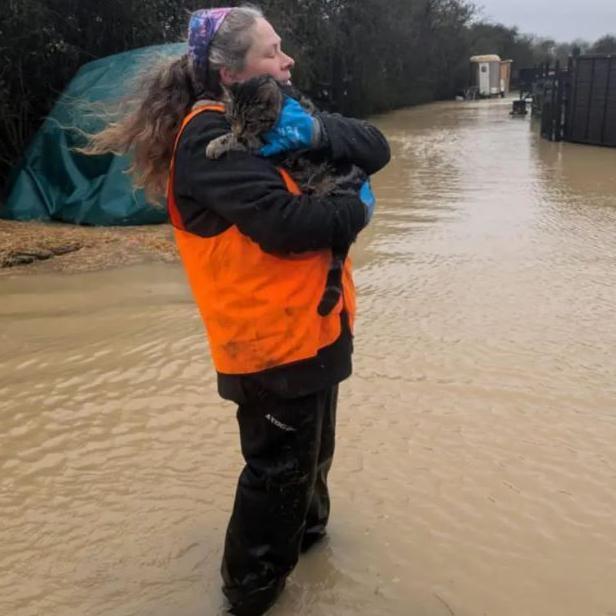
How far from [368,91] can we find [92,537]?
30.8m

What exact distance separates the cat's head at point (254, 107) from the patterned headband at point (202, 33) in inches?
6.6

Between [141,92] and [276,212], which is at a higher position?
[141,92]

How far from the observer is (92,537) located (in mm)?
2758

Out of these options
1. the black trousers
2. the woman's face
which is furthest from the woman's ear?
the black trousers

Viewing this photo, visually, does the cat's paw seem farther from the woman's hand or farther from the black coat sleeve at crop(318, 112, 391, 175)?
the black coat sleeve at crop(318, 112, 391, 175)

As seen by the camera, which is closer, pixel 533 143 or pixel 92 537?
pixel 92 537

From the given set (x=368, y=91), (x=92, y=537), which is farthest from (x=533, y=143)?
(x=92, y=537)

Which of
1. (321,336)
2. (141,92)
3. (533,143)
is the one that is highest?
(141,92)

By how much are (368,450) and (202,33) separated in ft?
6.48

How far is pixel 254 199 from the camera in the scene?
1950 mm

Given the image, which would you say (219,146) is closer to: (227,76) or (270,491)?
(227,76)

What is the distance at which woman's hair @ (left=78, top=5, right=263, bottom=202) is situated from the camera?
6.72ft

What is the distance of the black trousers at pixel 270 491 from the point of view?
86.3 inches

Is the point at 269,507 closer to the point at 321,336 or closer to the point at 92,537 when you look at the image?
the point at 321,336
